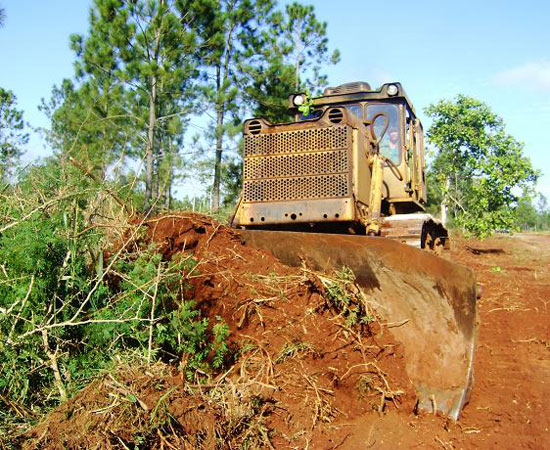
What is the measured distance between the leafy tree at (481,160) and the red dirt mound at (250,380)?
15.5 m

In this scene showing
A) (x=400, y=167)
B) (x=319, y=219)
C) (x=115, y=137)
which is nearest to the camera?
(x=319, y=219)

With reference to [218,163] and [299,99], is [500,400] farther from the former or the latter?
[218,163]

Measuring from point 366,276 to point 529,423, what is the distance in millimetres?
1660

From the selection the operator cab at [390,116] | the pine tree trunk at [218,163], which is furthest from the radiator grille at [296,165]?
the pine tree trunk at [218,163]

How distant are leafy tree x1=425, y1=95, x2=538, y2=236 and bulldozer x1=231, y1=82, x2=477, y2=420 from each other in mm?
11040

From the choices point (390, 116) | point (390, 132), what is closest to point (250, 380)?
point (390, 132)

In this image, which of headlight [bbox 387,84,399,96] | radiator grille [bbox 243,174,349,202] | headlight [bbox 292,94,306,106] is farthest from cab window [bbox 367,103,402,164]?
radiator grille [bbox 243,174,349,202]

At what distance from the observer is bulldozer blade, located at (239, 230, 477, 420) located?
4551 millimetres

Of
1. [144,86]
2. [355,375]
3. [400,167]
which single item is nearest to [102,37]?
[144,86]

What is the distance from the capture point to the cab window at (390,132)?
7672 mm

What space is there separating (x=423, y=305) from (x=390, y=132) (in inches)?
136

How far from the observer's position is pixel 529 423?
4.43 metres

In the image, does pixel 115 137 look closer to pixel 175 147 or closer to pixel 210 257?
pixel 210 257

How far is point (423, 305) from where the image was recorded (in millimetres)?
4801
